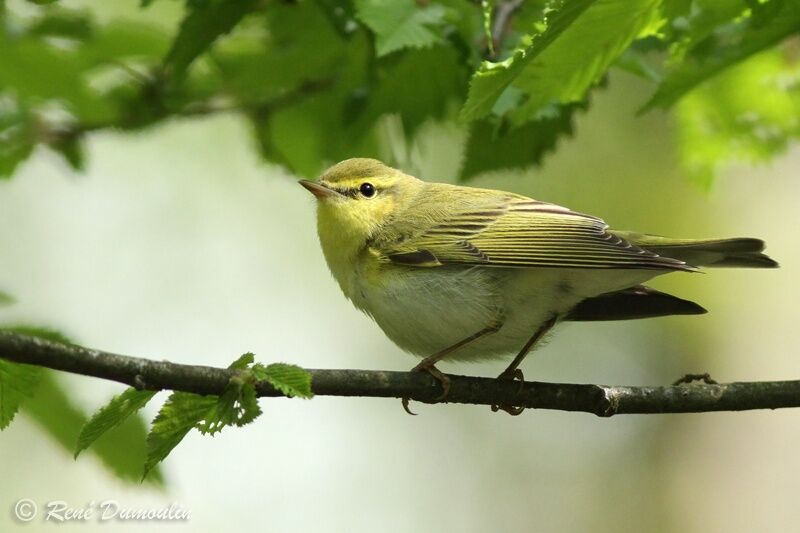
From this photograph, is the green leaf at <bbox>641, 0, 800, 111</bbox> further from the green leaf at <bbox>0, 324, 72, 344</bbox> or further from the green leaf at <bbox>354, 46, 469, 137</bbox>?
the green leaf at <bbox>0, 324, 72, 344</bbox>

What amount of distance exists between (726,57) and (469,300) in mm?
1405

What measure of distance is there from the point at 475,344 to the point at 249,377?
77.4 inches

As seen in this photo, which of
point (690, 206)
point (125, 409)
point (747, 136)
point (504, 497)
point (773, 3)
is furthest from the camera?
point (504, 497)

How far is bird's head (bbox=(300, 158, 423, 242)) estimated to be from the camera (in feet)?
14.6

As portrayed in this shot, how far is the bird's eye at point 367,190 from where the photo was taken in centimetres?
462

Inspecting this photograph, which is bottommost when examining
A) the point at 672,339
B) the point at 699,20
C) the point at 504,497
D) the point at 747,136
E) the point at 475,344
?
the point at 504,497

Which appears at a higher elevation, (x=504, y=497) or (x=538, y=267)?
(x=538, y=267)

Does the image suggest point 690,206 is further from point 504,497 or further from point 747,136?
point 747,136

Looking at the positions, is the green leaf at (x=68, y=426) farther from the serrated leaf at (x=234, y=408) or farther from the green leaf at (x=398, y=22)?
the green leaf at (x=398, y=22)

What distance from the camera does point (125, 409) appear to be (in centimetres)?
233

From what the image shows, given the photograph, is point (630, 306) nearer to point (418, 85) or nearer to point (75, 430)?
point (418, 85)

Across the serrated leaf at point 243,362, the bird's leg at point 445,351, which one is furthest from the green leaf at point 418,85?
the serrated leaf at point 243,362

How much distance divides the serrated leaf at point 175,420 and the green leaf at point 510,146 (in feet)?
6.22

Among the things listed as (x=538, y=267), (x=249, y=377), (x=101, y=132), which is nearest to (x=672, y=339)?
(x=538, y=267)
